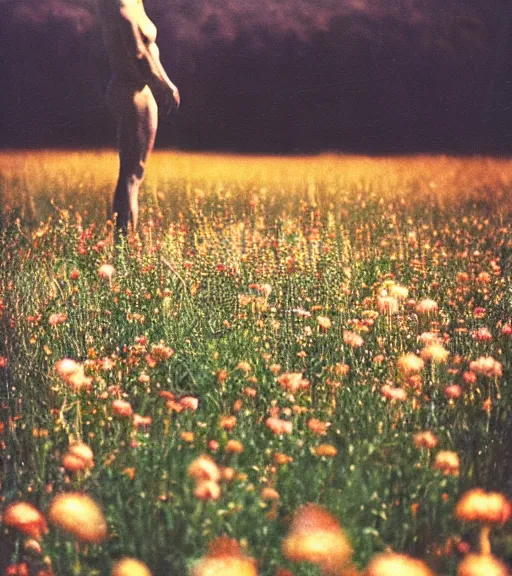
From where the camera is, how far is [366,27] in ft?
12.6

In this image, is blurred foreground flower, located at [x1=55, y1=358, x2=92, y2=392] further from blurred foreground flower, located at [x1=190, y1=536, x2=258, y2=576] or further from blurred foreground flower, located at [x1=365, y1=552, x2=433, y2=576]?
blurred foreground flower, located at [x1=365, y1=552, x2=433, y2=576]

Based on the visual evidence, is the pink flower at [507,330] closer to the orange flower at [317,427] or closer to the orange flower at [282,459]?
the orange flower at [317,427]

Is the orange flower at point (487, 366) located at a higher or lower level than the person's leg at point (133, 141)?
lower

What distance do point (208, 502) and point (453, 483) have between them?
0.79 m

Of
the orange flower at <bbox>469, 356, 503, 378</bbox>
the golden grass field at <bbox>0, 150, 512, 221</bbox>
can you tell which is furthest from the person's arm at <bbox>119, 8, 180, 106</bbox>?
the orange flower at <bbox>469, 356, 503, 378</bbox>

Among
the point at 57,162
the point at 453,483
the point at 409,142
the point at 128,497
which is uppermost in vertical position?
the point at 409,142

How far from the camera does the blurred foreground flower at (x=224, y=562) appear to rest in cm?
208

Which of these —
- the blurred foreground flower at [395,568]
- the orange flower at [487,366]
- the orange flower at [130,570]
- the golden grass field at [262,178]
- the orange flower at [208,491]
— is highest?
the golden grass field at [262,178]

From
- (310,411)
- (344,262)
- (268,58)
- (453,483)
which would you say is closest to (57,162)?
(268,58)

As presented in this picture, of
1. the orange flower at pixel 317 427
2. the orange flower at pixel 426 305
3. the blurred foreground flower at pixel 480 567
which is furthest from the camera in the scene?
the orange flower at pixel 426 305

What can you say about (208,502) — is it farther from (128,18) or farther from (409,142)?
(128,18)

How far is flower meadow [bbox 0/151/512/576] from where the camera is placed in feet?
7.88

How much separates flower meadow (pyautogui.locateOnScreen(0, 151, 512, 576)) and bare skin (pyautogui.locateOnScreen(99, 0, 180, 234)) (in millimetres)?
76

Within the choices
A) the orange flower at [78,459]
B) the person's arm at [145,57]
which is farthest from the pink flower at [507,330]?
the person's arm at [145,57]
